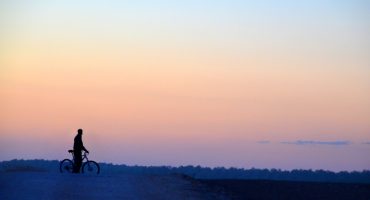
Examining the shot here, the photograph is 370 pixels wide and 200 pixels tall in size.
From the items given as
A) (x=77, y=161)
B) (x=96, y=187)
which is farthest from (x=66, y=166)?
(x=96, y=187)

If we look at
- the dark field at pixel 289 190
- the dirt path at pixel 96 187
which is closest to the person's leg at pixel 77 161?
the dirt path at pixel 96 187

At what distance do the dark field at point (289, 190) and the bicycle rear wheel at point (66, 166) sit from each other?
6.83 metres

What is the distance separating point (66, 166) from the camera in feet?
132

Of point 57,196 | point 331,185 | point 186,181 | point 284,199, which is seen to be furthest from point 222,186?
point 57,196

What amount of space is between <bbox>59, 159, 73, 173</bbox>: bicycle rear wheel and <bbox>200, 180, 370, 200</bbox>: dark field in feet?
22.4

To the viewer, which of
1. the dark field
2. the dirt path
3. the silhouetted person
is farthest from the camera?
the silhouetted person

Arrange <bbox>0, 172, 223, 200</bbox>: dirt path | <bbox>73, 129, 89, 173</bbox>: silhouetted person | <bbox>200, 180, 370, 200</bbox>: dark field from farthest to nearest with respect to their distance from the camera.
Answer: <bbox>73, 129, 89, 173</bbox>: silhouetted person
<bbox>200, 180, 370, 200</bbox>: dark field
<bbox>0, 172, 223, 200</bbox>: dirt path

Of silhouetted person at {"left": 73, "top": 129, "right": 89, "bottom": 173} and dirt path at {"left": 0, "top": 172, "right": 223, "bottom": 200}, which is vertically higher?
silhouetted person at {"left": 73, "top": 129, "right": 89, "bottom": 173}

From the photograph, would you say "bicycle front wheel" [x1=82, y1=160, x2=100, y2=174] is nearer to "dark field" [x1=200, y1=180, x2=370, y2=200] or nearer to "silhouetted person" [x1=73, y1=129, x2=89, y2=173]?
"silhouetted person" [x1=73, y1=129, x2=89, y2=173]

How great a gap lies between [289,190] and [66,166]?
10584mm

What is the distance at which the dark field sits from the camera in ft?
111

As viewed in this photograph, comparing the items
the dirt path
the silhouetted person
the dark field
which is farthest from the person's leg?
the dark field

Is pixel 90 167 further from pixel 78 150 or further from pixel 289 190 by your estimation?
pixel 289 190

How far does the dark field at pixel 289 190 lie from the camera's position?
3369 cm
